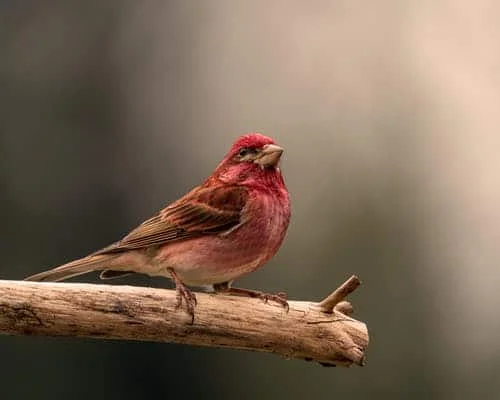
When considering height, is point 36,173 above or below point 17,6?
below

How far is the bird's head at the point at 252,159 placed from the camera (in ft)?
17.0

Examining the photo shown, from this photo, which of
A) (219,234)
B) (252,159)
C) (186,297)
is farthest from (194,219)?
(186,297)

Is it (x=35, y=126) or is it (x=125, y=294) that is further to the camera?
(x=35, y=126)

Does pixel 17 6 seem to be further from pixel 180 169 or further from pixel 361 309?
pixel 361 309

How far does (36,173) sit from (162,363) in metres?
2.46

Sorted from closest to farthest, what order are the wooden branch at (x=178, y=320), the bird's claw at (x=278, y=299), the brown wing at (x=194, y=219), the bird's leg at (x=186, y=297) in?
the wooden branch at (x=178, y=320) < the bird's leg at (x=186, y=297) < the bird's claw at (x=278, y=299) < the brown wing at (x=194, y=219)

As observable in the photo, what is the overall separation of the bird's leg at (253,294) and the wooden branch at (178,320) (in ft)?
0.10

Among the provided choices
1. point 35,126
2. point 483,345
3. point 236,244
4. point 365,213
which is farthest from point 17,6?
point 236,244

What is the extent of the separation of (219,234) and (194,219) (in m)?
0.19

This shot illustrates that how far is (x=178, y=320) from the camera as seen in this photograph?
4.86 m

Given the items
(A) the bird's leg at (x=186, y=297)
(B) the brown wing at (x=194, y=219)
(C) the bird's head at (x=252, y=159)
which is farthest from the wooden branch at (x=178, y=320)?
(C) the bird's head at (x=252, y=159)

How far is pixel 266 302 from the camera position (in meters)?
5.08

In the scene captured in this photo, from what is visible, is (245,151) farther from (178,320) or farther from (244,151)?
(178,320)

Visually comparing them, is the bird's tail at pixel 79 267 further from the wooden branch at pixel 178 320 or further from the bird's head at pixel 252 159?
the bird's head at pixel 252 159
